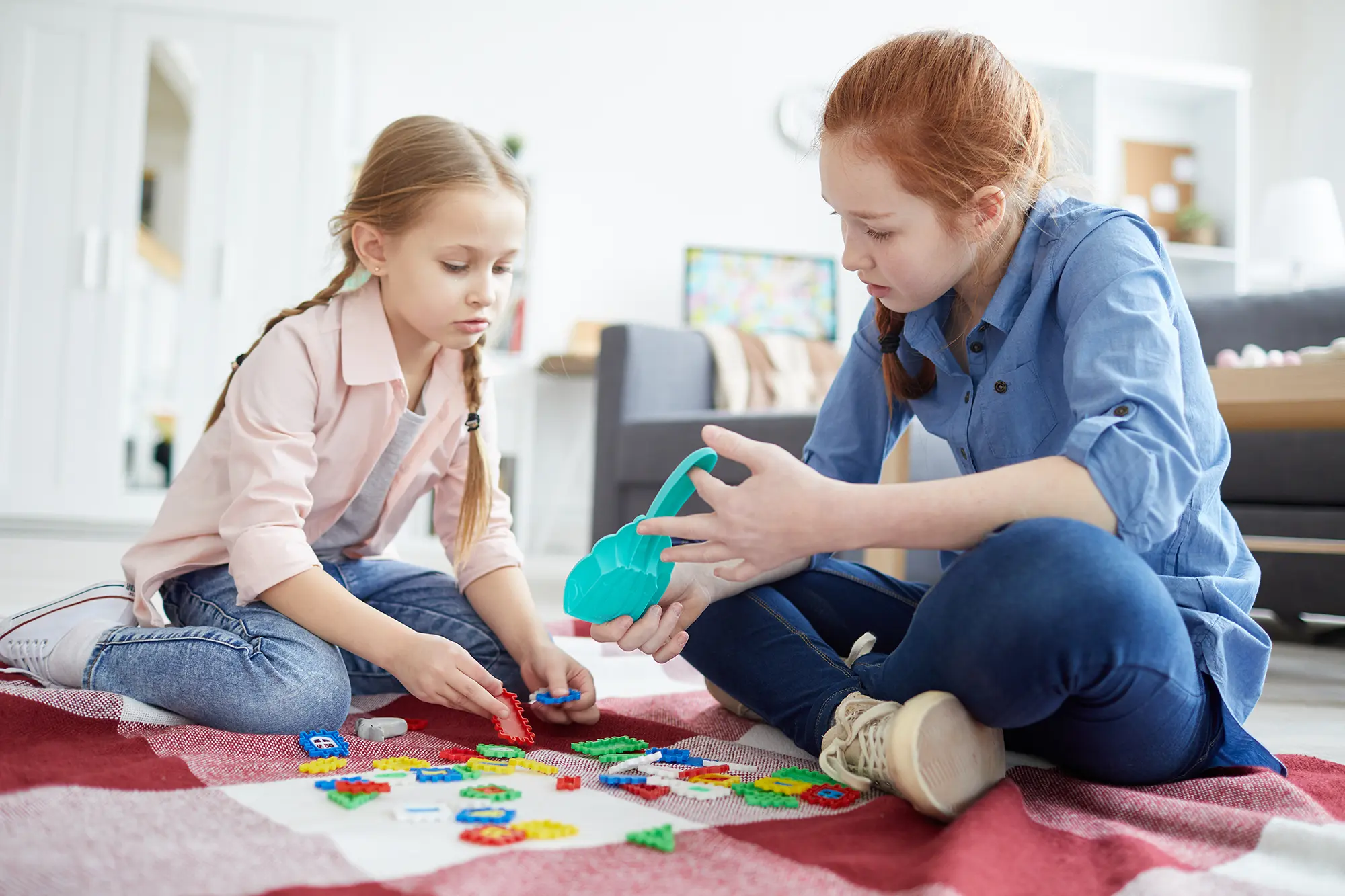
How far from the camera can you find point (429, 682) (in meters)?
0.82

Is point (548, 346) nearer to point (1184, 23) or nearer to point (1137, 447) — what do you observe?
point (1184, 23)

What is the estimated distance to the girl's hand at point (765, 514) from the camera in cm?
63

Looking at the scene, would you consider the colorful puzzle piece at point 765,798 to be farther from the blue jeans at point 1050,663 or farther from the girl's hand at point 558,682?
the girl's hand at point 558,682

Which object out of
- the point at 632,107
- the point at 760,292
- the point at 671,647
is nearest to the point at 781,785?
the point at 671,647

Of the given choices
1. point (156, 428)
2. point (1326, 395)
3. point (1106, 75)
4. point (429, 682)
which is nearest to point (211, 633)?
point (429, 682)

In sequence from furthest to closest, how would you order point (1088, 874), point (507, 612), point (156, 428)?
point (156, 428)
point (507, 612)
point (1088, 874)

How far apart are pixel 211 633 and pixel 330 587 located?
0.10 meters

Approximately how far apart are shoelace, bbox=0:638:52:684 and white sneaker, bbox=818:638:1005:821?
695 mm

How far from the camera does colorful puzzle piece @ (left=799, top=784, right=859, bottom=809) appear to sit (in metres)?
0.69

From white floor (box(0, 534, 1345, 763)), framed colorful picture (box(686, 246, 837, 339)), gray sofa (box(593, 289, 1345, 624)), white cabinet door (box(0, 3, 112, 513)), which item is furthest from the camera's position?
framed colorful picture (box(686, 246, 837, 339))

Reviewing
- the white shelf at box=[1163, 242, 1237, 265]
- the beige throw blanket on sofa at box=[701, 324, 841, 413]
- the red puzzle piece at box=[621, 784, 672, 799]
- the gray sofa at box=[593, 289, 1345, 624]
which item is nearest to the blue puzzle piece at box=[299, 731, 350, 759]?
the red puzzle piece at box=[621, 784, 672, 799]

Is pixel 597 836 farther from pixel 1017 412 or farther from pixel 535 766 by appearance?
pixel 1017 412

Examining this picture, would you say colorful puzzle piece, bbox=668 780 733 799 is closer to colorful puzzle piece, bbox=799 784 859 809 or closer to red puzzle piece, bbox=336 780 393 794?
colorful puzzle piece, bbox=799 784 859 809

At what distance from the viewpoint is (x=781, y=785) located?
0.71 meters
